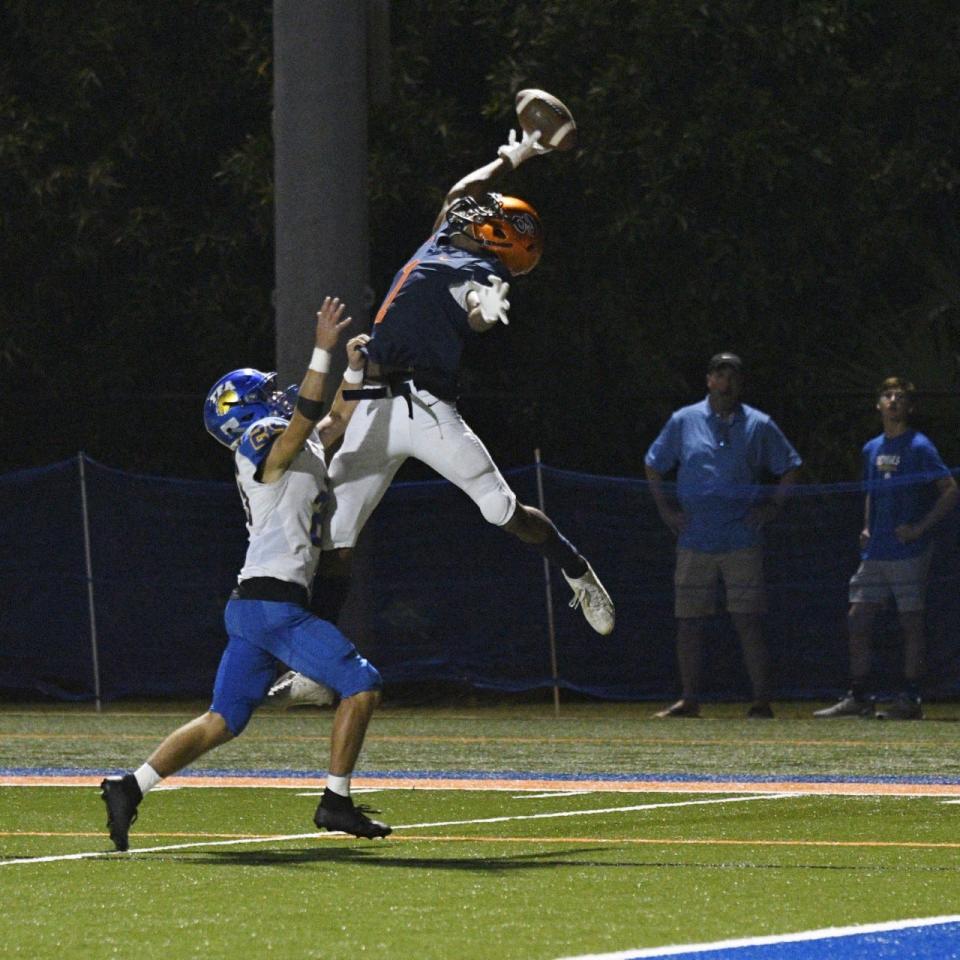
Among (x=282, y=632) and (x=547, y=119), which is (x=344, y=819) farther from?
(x=547, y=119)

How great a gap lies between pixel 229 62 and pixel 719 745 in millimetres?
8262

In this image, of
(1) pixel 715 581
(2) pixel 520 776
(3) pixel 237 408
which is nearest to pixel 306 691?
(3) pixel 237 408

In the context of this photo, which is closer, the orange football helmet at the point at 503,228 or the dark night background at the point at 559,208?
the orange football helmet at the point at 503,228

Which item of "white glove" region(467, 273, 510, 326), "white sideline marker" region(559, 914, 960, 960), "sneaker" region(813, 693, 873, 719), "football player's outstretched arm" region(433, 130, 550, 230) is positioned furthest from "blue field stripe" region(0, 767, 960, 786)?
"white sideline marker" region(559, 914, 960, 960)

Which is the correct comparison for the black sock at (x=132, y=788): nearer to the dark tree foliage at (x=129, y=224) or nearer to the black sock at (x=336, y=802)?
the black sock at (x=336, y=802)

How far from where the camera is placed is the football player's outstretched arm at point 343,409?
427 inches

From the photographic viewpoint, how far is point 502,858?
9.41 m

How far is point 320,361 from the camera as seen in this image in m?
9.66

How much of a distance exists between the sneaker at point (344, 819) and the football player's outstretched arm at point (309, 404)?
120 centimetres

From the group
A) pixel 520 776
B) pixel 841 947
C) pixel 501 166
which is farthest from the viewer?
pixel 520 776

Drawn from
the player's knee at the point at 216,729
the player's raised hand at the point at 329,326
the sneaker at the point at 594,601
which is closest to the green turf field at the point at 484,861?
the player's knee at the point at 216,729

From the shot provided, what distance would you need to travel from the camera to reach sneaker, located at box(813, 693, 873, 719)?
17.5 m

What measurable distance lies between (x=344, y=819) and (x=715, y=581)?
823cm

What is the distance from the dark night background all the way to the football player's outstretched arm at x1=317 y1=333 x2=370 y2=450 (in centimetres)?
925
